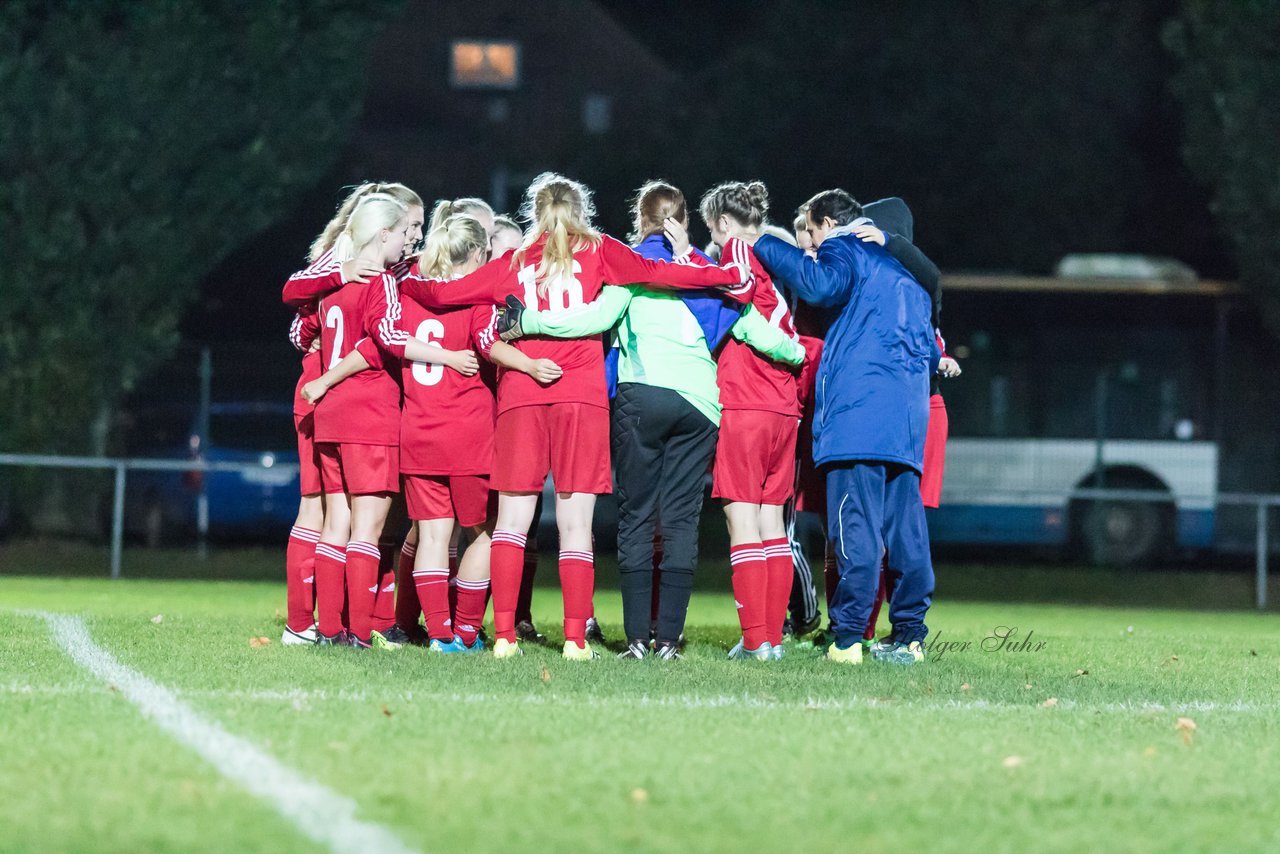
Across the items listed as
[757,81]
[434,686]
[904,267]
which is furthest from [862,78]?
[434,686]

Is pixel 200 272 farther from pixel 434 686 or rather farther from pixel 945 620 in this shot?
pixel 434 686

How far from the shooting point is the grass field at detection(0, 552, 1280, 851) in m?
4.29

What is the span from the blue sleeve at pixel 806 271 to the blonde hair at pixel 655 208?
0.39 m

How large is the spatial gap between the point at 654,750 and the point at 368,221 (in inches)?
130

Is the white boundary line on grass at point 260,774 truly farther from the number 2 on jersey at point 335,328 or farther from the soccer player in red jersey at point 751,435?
the soccer player in red jersey at point 751,435

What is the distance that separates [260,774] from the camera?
15.6ft

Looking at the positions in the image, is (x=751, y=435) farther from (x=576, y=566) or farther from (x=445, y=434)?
(x=445, y=434)

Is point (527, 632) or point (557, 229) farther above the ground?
point (557, 229)

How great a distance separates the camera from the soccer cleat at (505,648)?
24.9 feet

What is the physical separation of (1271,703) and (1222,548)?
41.2 ft

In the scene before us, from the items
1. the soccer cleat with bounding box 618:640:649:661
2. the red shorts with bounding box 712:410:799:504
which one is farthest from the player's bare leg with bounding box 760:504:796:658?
the soccer cleat with bounding box 618:640:649:661

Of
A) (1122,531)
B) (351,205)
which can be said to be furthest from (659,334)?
(1122,531)

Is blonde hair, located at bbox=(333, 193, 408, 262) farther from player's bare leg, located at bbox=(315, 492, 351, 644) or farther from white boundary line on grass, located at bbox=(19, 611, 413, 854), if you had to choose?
white boundary line on grass, located at bbox=(19, 611, 413, 854)

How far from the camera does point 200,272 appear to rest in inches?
775
